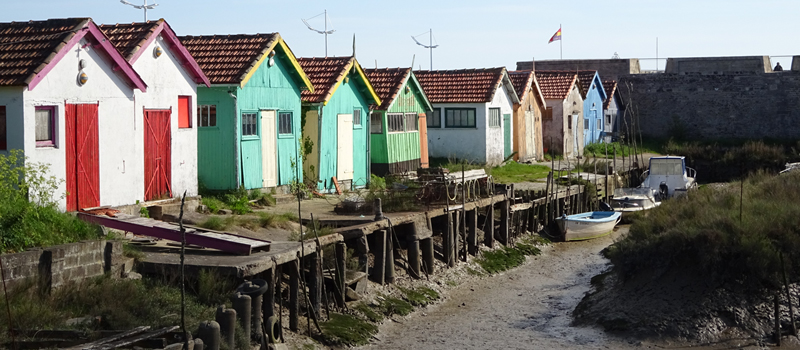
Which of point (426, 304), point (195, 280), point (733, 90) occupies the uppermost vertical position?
point (733, 90)

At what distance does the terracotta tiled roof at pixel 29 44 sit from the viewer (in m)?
15.1

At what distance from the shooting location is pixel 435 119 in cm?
3578

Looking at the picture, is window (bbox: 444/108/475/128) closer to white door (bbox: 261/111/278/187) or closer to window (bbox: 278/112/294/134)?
window (bbox: 278/112/294/134)

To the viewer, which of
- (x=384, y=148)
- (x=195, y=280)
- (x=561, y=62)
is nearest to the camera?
(x=195, y=280)

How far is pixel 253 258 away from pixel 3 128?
15.3 feet

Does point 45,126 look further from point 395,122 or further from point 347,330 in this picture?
point 395,122

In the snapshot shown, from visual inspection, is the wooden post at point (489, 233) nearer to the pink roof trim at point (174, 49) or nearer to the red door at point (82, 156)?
the pink roof trim at point (174, 49)

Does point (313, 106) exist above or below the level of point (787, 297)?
above

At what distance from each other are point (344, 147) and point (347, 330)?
10.9 meters

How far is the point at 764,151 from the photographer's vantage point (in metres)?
39.7

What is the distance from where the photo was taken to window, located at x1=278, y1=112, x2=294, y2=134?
23.4m

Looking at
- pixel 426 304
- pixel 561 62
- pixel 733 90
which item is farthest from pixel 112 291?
pixel 561 62

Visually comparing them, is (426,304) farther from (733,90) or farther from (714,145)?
(733,90)

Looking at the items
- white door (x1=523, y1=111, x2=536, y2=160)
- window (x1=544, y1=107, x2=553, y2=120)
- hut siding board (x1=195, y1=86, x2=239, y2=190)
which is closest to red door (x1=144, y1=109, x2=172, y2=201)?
hut siding board (x1=195, y1=86, x2=239, y2=190)
